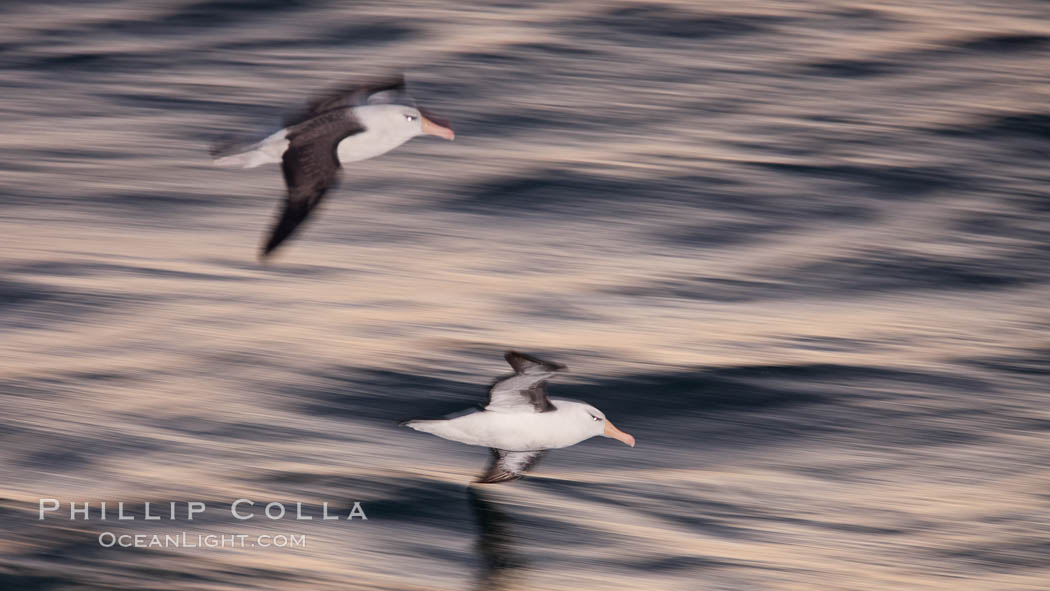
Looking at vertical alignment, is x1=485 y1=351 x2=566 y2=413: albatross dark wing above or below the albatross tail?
below

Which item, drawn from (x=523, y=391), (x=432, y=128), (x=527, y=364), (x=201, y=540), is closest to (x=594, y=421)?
(x=523, y=391)

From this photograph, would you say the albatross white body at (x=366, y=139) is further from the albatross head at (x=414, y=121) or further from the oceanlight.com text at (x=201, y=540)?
the oceanlight.com text at (x=201, y=540)

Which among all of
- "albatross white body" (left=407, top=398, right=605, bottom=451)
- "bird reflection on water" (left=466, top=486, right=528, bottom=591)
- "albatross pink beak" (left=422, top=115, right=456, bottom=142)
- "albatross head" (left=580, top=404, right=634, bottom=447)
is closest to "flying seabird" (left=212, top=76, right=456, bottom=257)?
"albatross pink beak" (left=422, top=115, right=456, bottom=142)

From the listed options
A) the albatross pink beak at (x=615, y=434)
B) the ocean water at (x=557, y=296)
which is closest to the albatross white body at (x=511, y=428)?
the albatross pink beak at (x=615, y=434)

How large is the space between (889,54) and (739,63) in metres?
1.09

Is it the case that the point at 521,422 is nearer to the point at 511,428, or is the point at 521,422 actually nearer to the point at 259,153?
the point at 511,428

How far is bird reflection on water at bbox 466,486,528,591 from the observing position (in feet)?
17.5

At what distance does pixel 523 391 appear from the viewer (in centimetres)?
480

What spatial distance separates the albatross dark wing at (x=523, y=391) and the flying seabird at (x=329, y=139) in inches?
36.0

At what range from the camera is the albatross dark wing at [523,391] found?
4.52m

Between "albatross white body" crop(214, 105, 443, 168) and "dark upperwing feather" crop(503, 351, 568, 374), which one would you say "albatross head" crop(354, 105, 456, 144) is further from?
"dark upperwing feather" crop(503, 351, 568, 374)

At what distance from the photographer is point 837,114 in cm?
944

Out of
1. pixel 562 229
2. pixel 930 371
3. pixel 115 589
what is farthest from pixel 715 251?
pixel 115 589

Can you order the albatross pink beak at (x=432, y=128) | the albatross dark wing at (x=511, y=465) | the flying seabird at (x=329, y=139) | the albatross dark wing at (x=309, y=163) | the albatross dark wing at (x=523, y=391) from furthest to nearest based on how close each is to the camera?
the albatross pink beak at (x=432, y=128)
the albatross dark wing at (x=511, y=465)
the flying seabird at (x=329, y=139)
the albatross dark wing at (x=309, y=163)
the albatross dark wing at (x=523, y=391)
